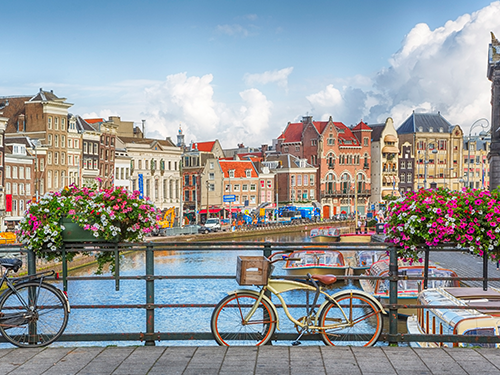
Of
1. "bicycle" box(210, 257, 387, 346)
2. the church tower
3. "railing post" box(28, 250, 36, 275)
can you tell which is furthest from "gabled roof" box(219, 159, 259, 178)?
"bicycle" box(210, 257, 387, 346)

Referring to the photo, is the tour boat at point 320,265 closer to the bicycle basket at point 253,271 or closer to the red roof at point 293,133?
the bicycle basket at point 253,271

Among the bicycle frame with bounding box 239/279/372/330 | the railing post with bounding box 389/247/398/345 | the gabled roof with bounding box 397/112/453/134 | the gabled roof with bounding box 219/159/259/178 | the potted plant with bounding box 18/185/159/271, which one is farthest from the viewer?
the gabled roof with bounding box 397/112/453/134

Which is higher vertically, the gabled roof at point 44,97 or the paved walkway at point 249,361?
the gabled roof at point 44,97

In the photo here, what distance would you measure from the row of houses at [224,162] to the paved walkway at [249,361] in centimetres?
3992

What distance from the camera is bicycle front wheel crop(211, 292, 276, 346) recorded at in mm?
7191

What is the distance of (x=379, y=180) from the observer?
368 feet

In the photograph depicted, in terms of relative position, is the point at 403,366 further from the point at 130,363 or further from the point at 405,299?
the point at 405,299

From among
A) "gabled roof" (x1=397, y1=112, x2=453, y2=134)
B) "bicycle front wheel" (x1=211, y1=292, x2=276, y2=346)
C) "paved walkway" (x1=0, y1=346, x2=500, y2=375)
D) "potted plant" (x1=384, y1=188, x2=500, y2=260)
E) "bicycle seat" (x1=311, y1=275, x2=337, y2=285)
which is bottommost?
"paved walkway" (x1=0, y1=346, x2=500, y2=375)

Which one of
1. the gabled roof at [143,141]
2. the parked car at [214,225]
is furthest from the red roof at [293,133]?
the parked car at [214,225]

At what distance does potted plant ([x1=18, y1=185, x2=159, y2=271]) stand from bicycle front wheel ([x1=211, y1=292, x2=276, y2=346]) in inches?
50.8

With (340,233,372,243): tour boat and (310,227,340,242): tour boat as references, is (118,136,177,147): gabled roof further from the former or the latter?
(340,233,372,243): tour boat

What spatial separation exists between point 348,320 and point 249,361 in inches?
50.2

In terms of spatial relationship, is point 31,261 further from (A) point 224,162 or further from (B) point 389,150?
(B) point 389,150

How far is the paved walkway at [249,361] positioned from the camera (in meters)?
6.32
